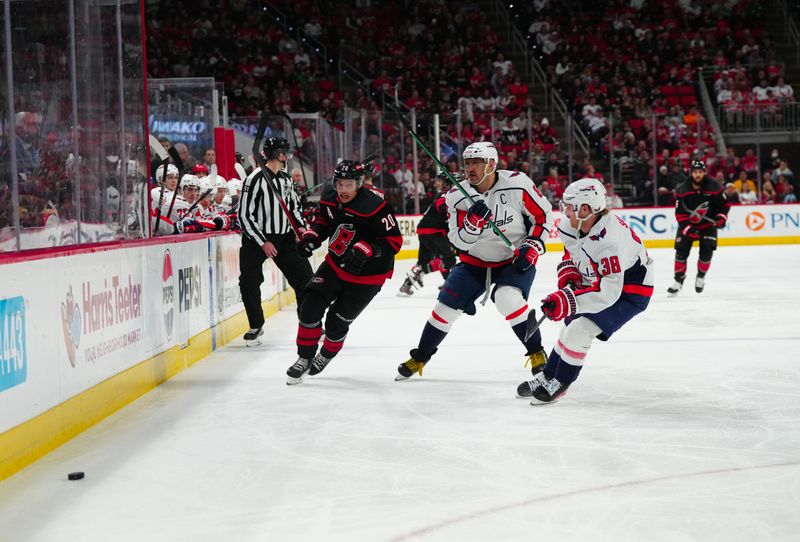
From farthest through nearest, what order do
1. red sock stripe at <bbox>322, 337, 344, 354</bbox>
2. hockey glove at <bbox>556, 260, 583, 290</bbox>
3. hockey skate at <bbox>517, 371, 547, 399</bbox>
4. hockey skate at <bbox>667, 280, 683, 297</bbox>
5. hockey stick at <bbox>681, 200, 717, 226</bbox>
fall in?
hockey stick at <bbox>681, 200, 717, 226</bbox> → hockey skate at <bbox>667, 280, 683, 297</bbox> → red sock stripe at <bbox>322, 337, 344, 354</bbox> → hockey skate at <bbox>517, 371, 547, 399</bbox> → hockey glove at <bbox>556, 260, 583, 290</bbox>

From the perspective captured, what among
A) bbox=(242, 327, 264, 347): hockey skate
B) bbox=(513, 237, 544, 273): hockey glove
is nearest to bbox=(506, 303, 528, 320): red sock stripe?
bbox=(513, 237, 544, 273): hockey glove

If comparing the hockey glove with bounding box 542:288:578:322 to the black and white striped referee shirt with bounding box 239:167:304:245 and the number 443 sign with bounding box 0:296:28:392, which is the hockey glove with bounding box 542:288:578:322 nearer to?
the number 443 sign with bounding box 0:296:28:392

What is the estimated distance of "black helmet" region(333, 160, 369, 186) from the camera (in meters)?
5.08

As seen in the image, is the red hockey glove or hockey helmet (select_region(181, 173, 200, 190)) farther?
hockey helmet (select_region(181, 173, 200, 190))

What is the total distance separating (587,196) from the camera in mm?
4250

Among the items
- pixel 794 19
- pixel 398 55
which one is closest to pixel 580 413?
pixel 398 55

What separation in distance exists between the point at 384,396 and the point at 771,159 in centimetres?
1382

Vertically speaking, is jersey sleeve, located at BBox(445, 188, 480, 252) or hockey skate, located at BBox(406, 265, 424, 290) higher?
jersey sleeve, located at BBox(445, 188, 480, 252)

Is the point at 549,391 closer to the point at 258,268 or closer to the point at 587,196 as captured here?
the point at 587,196

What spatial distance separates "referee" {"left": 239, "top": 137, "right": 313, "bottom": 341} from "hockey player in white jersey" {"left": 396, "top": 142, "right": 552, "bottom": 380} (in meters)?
1.62

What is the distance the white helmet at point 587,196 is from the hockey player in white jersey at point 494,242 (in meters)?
0.74

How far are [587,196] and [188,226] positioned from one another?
413 centimetres

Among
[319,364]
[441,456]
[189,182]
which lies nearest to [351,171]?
[319,364]

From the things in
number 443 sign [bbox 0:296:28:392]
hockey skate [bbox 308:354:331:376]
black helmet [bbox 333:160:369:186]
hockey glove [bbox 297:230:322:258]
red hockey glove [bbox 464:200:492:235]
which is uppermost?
black helmet [bbox 333:160:369:186]
